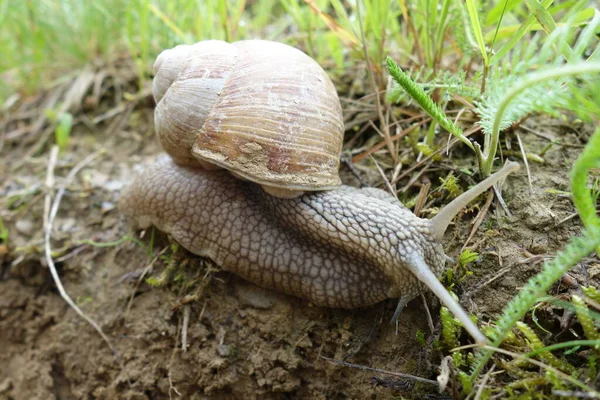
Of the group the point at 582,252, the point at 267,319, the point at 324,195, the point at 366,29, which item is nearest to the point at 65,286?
the point at 267,319

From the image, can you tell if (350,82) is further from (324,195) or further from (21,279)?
(21,279)

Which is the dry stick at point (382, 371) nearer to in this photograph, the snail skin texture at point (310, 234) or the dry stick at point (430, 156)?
the snail skin texture at point (310, 234)

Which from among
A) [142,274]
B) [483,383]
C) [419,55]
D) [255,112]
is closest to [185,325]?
[142,274]

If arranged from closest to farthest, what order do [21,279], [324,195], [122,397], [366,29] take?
[324,195] < [122,397] < [366,29] < [21,279]

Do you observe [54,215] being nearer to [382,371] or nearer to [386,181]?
[386,181]

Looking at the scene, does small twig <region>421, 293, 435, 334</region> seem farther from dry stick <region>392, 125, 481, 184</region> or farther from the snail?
dry stick <region>392, 125, 481, 184</region>
